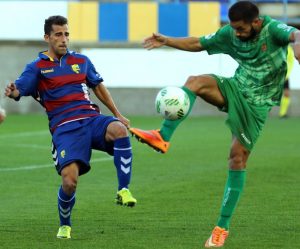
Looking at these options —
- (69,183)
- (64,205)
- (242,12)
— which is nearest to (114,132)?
(69,183)

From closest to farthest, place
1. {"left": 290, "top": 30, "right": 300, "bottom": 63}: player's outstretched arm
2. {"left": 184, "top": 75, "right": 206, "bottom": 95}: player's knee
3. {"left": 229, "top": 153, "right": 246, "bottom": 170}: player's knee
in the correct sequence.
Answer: {"left": 290, "top": 30, "right": 300, "bottom": 63}: player's outstretched arm → {"left": 184, "top": 75, "right": 206, "bottom": 95}: player's knee → {"left": 229, "top": 153, "right": 246, "bottom": 170}: player's knee

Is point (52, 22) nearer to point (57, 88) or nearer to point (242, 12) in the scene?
point (57, 88)

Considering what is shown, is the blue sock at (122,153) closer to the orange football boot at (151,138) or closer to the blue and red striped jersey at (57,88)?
the blue and red striped jersey at (57,88)

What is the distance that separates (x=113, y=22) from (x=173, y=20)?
1.85 m

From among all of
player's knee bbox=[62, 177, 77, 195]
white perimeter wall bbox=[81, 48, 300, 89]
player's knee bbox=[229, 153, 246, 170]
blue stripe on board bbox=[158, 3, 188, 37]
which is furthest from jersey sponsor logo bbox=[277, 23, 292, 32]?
blue stripe on board bbox=[158, 3, 188, 37]

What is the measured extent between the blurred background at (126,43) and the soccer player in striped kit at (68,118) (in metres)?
19.9

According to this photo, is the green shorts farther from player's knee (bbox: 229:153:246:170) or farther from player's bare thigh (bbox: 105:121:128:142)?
player's bare thigh (bbox: 105:121:128:142)

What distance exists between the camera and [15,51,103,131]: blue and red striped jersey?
30.6 feet

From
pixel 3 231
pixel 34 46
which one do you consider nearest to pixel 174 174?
pixel 3 231

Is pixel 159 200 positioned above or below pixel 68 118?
below

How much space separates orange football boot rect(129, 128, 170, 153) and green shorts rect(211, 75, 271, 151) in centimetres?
77

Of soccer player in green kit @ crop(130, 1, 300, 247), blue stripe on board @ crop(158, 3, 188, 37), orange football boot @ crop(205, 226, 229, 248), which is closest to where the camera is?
soccer player in green kit @ crop(130, 1, 300, 247)

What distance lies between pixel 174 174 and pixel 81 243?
19.8 ft

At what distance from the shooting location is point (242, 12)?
27.9 ft
